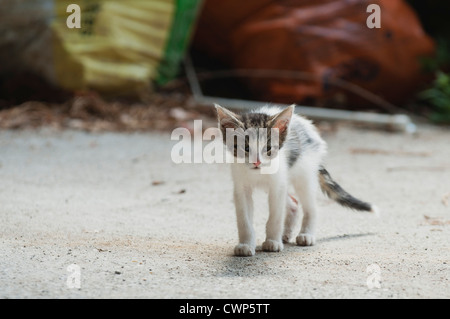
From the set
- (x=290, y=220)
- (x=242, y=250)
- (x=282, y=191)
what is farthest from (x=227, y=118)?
(x=290, y=220)

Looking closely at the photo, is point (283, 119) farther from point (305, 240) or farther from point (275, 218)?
point (305, 240)

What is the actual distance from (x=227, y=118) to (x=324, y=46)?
14.4 feet

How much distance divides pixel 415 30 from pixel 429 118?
1.01 metres

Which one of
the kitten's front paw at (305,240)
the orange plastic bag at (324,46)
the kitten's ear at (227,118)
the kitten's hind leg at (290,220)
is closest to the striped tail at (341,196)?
the kitten's hind leg at (290,220)

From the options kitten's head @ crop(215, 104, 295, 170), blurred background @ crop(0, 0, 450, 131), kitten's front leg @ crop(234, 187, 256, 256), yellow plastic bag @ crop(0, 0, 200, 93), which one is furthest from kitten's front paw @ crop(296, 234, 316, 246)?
yellow plastic bag @ crop(0, 0, 200, 93)

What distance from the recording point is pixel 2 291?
2373mm

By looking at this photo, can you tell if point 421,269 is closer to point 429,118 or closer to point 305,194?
point 305,194

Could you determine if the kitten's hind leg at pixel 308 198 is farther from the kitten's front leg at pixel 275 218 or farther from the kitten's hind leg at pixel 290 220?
the kitten's front leg at pixel 275 218

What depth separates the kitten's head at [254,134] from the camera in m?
3.01

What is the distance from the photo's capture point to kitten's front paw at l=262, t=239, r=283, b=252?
3146 millimetres

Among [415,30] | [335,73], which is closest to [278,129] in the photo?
[335,73]

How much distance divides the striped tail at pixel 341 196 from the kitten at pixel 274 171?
0.18 m

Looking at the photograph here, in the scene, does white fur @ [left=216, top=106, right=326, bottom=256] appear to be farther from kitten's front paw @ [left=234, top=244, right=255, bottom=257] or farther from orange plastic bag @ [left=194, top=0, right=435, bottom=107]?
orange plastic bag @ [left=194, top=0, right=435, bottom=107]

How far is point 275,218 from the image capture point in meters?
3.16
